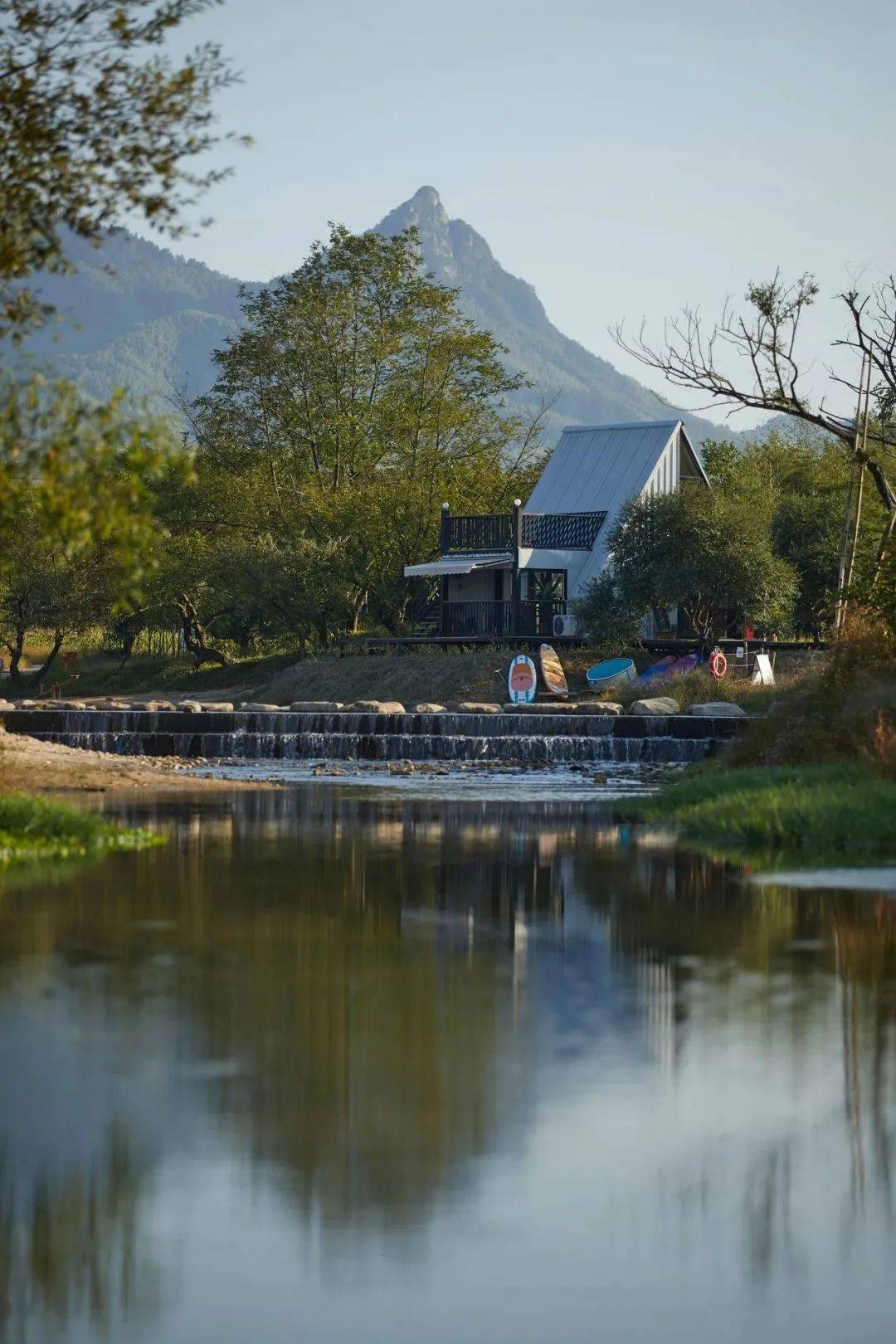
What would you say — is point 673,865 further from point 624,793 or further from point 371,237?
point 371,237

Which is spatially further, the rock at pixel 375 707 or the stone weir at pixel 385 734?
the rock at pixel 375 707

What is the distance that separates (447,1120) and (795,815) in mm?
12500

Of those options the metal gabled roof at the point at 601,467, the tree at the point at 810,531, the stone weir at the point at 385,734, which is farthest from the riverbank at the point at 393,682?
the metal gabled roof at the point at 601,467

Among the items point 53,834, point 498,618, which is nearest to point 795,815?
point 53,834

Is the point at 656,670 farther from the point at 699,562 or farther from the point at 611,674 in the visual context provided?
the point at 699,562

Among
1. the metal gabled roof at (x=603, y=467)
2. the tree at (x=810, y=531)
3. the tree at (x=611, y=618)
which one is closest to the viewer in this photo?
the tree at (x=611, y=618)

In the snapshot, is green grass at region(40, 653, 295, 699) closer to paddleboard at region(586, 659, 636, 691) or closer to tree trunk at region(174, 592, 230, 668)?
tree trunk at region(174, 592, 230, 668)

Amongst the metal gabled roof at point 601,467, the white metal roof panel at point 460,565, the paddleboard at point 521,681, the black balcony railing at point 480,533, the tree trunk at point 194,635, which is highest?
the metal gabled roof at point 601,467

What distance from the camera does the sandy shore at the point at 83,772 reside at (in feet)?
95.8

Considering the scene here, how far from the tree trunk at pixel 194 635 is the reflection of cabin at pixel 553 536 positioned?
29.3ft

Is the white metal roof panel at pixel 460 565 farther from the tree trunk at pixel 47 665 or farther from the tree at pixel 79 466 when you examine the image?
the tree at pixel 79 466

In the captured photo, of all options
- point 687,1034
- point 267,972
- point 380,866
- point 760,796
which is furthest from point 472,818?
point 687,1034

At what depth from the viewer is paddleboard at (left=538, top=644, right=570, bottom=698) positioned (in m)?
47.8

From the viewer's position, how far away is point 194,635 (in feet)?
230
